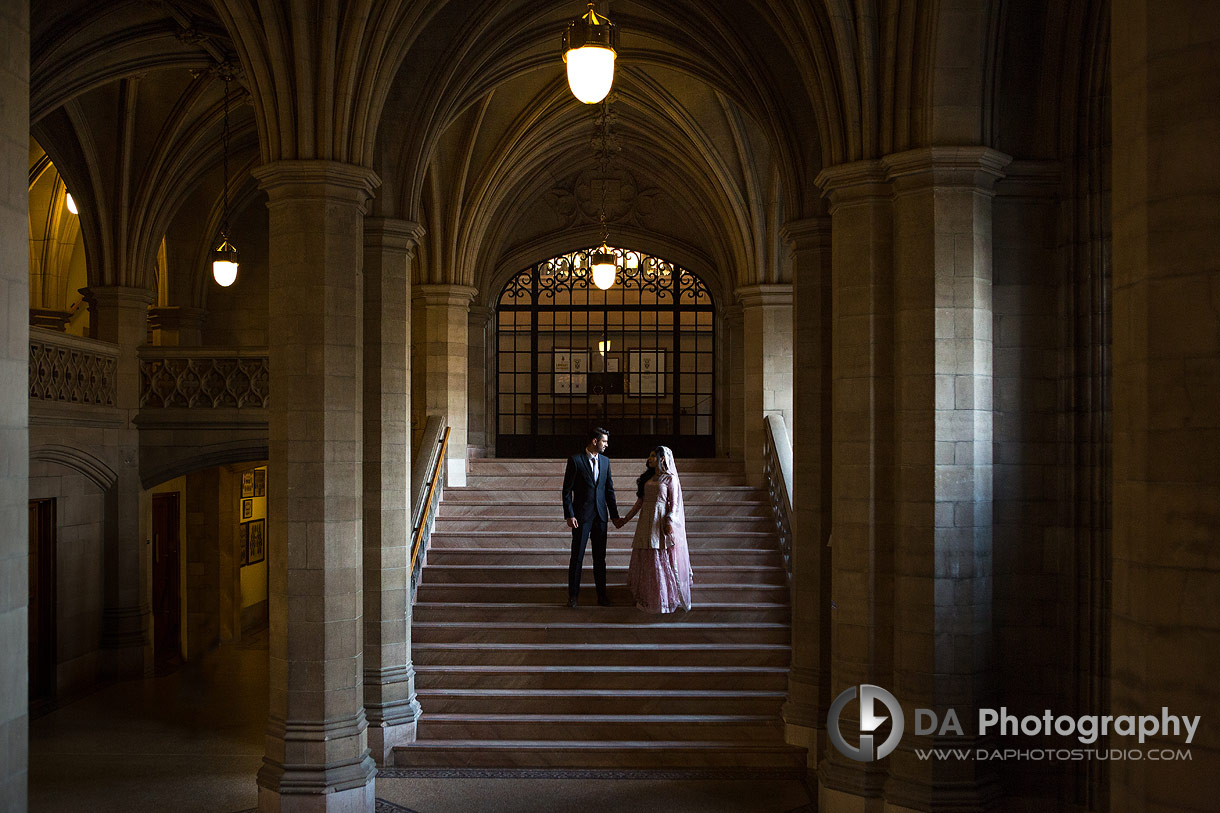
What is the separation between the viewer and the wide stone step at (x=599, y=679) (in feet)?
32.9

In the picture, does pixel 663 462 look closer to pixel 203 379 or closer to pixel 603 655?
pixel 603 655

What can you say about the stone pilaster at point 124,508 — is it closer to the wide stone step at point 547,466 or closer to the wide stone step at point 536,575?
the wide stone step at point 547,466

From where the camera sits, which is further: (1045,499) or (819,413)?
(819,413)

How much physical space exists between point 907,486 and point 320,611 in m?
4.19

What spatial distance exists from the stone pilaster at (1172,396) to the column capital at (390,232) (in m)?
7.15

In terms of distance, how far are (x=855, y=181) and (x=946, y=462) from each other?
80.9 inches

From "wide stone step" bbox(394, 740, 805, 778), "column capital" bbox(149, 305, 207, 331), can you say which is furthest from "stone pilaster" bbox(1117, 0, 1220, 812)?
"column capital" bbox(149, 305, 207, 331)

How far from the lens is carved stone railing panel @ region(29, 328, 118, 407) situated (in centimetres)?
1172

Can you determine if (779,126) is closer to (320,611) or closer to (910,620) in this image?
(910,620)

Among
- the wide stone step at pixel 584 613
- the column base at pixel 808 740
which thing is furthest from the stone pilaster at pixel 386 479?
the column base at pixel 808 740

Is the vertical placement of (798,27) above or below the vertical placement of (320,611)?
above

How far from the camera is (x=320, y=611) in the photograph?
7.44 meters

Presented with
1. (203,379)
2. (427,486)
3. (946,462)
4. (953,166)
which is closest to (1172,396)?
(946,462)

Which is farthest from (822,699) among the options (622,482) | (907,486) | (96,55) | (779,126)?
(96,55)
